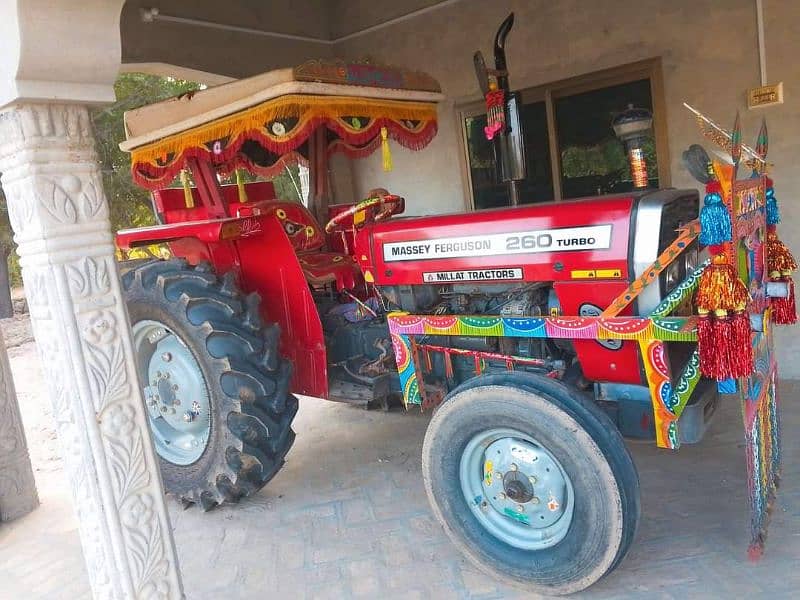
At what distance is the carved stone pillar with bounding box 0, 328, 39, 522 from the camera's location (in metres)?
3.64

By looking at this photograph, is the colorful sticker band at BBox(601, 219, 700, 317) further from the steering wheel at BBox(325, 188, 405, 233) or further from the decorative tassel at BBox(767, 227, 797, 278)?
the steering wheel at BBox(325, 188, 405, 233)

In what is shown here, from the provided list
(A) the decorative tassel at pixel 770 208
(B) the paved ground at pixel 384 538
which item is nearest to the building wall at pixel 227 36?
(B) the paved ground at pixel 384 538

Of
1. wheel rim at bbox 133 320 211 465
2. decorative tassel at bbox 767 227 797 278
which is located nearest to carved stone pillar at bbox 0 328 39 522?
wheel rim at bbox 133 320 211 465

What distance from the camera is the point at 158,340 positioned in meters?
3.55

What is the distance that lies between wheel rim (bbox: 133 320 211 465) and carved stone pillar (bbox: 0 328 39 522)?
0.79 meters

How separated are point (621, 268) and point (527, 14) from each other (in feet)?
11.8

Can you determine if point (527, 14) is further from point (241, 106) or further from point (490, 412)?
point (490, 412)

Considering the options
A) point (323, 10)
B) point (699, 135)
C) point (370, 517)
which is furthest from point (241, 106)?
point (323, 10)

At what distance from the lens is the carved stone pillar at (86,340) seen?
1.94m

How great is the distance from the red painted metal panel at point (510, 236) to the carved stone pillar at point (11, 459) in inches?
86.3

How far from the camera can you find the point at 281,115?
2.90 meters

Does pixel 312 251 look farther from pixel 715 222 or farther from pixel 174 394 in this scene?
pixel 715 222

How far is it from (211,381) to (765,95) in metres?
3.89

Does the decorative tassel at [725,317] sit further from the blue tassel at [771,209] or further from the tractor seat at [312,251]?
the tractor seat at [312,251]
